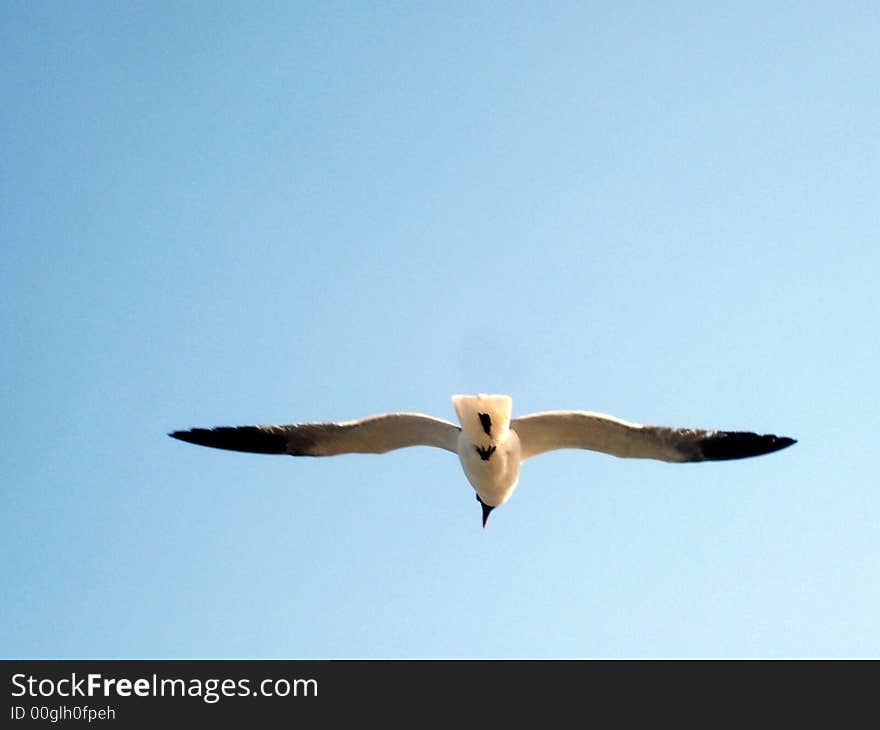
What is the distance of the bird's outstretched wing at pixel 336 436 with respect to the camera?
1353 cm

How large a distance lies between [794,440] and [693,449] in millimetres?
1200

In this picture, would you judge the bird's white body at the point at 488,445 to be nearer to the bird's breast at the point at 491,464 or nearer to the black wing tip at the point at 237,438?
the bird's breast at the point at 491,464

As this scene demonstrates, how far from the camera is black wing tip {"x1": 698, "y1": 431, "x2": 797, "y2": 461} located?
43.3 feet

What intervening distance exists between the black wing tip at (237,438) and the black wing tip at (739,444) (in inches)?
209

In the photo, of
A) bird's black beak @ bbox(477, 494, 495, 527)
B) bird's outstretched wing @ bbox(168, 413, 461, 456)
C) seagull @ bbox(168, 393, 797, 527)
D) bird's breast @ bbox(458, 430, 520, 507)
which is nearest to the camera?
seagull @ bbox(168, 393, 797, 527)

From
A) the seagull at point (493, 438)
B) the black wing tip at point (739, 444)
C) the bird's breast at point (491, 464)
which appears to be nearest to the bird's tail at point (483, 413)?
the seagull at point (493, 438)

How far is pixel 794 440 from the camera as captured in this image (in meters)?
13.1

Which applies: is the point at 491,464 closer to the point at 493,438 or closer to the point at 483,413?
the point at 493,438

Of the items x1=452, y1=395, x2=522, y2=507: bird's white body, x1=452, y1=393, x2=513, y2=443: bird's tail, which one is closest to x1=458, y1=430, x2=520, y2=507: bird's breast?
x1=452, y1=395, x2=522, y2=507: bird's white body

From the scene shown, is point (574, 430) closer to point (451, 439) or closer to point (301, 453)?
point (451, 439)

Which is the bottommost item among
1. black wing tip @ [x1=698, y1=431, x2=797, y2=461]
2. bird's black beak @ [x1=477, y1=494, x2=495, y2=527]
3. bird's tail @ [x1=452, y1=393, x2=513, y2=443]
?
bird's black beak @ [x1=477, y1=494, x2=495, y2=527]

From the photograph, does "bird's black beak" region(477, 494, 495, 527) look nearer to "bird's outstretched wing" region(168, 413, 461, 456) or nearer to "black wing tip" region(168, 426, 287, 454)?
"bird's outstretched wing" region(168, 413, 461, 456)
